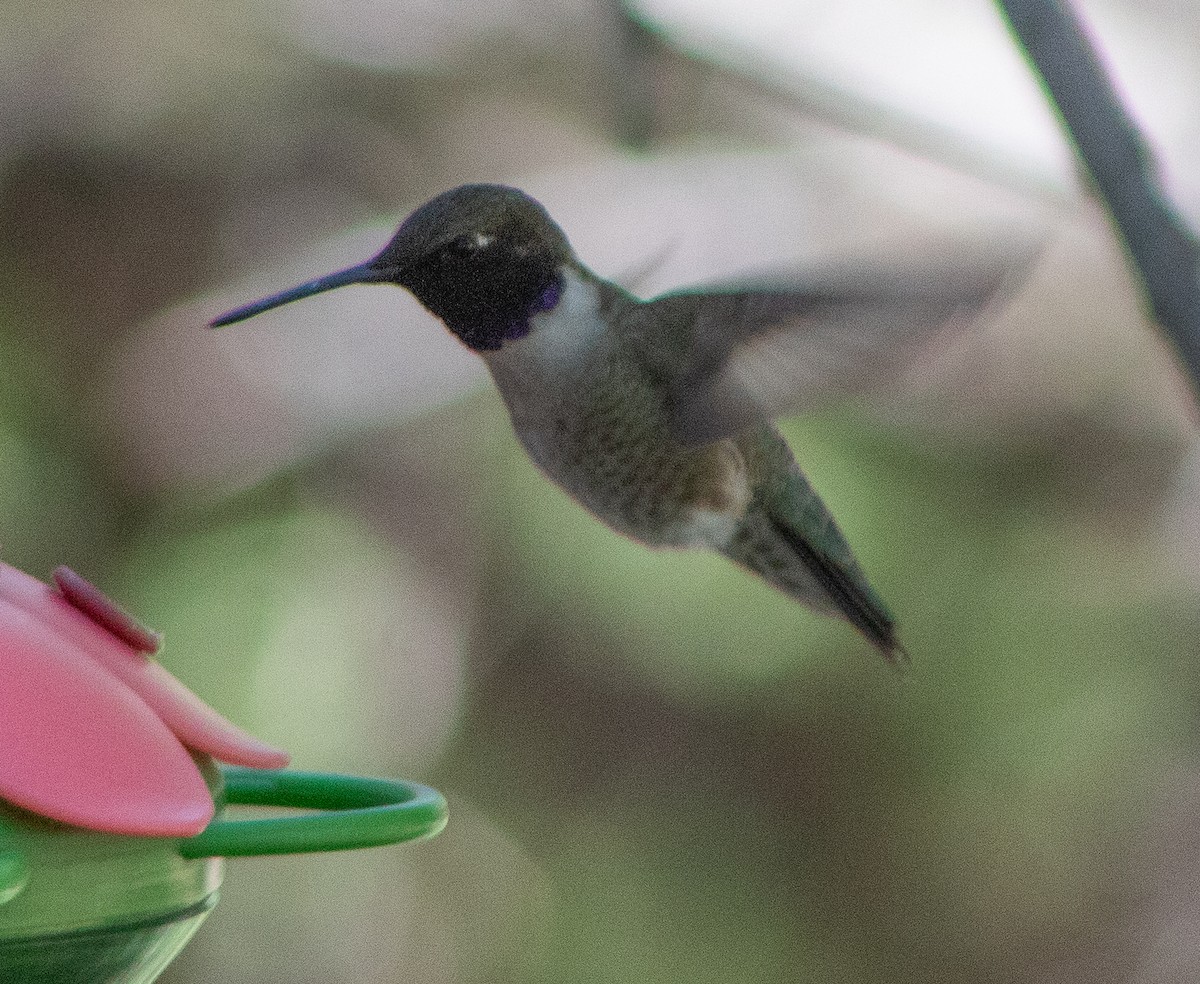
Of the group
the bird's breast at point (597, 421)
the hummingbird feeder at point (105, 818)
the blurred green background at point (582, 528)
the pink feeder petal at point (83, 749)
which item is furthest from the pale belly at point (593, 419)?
the blurred green background at point (582, 528)

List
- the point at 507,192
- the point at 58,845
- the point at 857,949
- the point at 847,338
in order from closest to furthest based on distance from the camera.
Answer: the point at 58,845 < the point at 847,338 < the point at 507,192 < the point at 857,949

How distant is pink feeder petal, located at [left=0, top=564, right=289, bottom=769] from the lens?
1466 mm

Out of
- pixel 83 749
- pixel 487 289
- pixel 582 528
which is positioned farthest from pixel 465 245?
pixel 582 528

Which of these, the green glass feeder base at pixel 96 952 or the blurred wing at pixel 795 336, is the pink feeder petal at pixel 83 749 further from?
the blurred wing at pixel 795 336

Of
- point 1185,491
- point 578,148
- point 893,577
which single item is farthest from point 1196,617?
point 578,148

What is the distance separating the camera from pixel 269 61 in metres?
3.99

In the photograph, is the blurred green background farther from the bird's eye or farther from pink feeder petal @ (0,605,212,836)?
pink feeder petal @ (0,605,212,836)

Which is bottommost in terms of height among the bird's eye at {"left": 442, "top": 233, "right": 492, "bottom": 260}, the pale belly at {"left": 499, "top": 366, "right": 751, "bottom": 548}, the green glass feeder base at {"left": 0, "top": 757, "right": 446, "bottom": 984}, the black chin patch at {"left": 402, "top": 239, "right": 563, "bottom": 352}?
the green glass feeder base at {"left": 0, "top": 757, "right": 446, "bottom": 984}

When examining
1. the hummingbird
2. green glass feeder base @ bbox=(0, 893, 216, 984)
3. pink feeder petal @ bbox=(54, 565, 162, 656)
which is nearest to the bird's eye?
the hummingbird

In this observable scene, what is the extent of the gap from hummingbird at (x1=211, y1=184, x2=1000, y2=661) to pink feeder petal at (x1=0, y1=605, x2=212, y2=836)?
31 centimetres

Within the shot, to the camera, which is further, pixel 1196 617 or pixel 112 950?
pixel 1196 617

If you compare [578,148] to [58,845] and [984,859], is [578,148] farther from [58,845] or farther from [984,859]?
[58,845]

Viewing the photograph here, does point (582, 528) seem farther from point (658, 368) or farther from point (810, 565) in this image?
point (658, 368)

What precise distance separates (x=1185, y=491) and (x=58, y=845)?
10.5 feet
